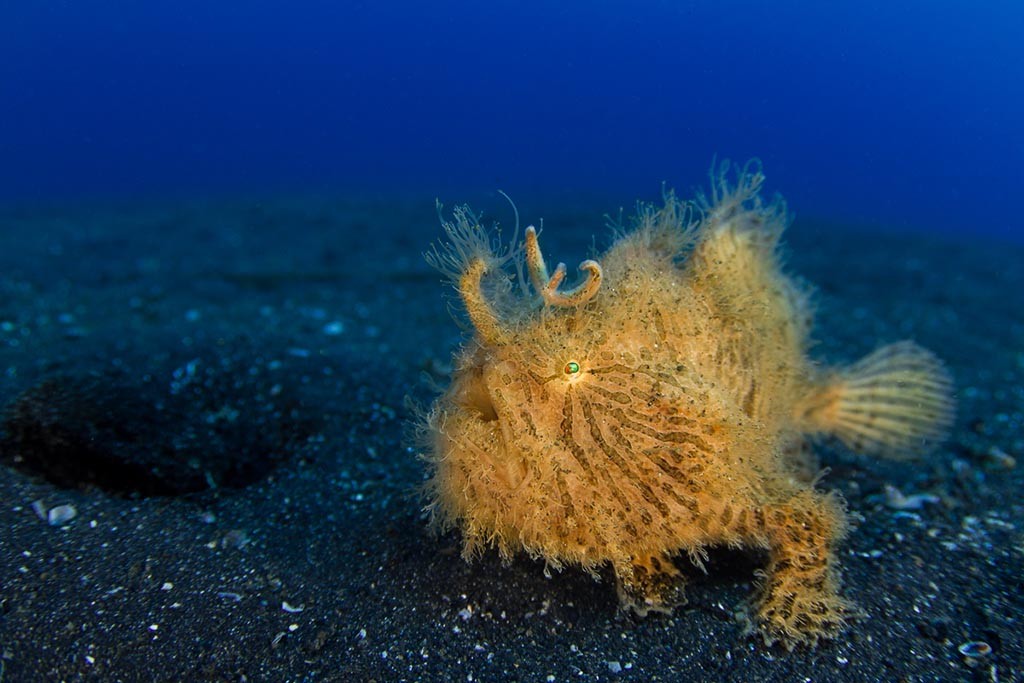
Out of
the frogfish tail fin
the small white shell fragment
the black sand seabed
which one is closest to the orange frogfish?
the black sand seabed

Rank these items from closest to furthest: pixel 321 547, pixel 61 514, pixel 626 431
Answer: pixel 626 431, pixel 61 514, pixel 321 547

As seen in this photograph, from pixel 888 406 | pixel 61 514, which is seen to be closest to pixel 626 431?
pixel 61 514

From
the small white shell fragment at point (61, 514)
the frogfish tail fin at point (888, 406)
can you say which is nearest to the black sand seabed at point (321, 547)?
the small white shell fragment at point (61, 514)

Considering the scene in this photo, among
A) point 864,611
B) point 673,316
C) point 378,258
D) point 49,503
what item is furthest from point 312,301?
point 864,611

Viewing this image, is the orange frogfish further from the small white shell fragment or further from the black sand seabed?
the small white shell fragment

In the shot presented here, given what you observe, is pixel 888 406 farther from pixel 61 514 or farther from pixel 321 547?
pixel 61 514
